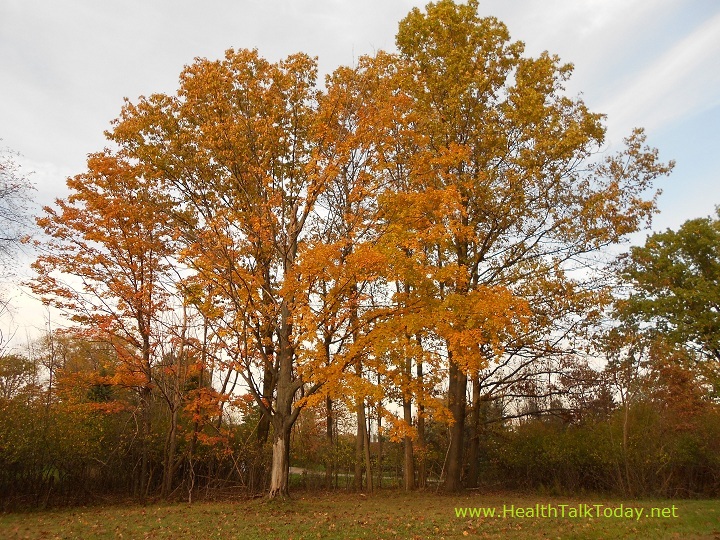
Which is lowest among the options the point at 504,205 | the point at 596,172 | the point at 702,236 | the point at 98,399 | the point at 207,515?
the point at 207,515

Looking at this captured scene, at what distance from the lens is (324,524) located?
355 inches

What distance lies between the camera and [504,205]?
13.6 meters

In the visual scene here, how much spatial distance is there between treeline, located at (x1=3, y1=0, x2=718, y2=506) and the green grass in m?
1.41

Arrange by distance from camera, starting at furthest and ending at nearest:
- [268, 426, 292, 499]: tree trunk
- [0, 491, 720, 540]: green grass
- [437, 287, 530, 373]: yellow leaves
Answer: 1. [268, 426, 292, 499]: tree trunk
2. [437, 287, 530, 373]: yellow leaves
3. [0, 491, 720, 540]: green grass

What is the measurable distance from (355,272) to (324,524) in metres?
4.60

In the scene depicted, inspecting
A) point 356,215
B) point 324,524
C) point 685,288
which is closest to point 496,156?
point 356,215

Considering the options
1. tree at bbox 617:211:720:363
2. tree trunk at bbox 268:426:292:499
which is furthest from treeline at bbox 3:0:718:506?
tree at bbox 617:211:720:363

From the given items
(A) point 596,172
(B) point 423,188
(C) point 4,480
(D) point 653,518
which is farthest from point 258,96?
(D) point 653,518

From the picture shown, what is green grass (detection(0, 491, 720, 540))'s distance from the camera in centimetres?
814

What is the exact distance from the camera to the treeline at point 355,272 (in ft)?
35.3

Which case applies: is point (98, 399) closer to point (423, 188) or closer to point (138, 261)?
point (138, 261)

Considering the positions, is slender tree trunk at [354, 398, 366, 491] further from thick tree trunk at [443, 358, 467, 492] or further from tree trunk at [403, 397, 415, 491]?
thick tree trunk at [443, 358, 467, 492]

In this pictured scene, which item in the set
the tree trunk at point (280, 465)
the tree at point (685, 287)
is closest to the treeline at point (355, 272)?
the tree trunk at point (280, 465)

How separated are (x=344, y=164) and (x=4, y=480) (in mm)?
11113
